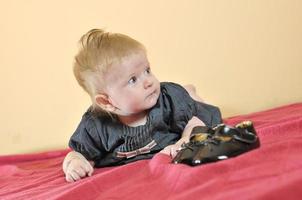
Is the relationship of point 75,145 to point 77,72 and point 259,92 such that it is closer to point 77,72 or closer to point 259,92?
point 77,72

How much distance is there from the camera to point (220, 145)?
0.70 metres

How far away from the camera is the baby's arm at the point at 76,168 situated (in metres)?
0.90

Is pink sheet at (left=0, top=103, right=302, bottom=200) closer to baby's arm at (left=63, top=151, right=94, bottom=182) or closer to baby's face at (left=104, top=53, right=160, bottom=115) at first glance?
baby's arm at (left=63, top=151, right=94, bottom=182)

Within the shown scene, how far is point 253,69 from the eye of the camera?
1.50 metres

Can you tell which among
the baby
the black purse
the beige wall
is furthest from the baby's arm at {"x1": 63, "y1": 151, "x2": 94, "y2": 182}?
the beige wall

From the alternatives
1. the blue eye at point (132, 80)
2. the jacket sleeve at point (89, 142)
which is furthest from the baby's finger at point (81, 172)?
the blue eye at point (132, 80)

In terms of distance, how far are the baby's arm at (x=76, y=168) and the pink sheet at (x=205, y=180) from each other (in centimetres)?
2

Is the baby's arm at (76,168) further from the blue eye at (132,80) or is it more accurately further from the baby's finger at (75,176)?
the blue eye at (132,80)

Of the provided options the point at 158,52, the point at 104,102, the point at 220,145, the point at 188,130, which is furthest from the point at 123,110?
the point at 158,52

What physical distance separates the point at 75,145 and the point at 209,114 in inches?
13.5

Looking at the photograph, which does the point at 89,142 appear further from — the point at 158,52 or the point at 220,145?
the point at 158,52

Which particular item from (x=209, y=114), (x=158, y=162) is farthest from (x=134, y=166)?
(x=209, y=114)

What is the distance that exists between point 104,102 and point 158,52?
0.55m

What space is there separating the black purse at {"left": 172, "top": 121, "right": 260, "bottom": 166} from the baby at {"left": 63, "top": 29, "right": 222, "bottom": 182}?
192 mm
